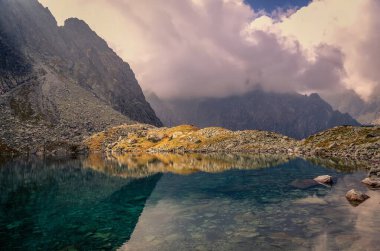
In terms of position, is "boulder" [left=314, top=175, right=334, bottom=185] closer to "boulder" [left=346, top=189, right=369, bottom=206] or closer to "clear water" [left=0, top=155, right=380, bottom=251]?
"clear water" [left=0, top=155, right=380, bottom=251]

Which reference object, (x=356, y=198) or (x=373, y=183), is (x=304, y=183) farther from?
(x=356, y=198)

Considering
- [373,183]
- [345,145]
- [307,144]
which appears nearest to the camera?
[373,183]

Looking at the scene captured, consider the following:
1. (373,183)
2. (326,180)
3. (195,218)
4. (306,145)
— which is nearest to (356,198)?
(373,183)

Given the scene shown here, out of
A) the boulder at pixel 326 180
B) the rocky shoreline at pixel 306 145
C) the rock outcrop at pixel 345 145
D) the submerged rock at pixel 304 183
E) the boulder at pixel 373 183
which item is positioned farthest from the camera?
the rocky shoreline at pixel 306 145

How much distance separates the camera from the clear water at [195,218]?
26.4 meters

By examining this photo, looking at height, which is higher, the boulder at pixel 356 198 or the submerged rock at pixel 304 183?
the submerged rock at pixel 304 183

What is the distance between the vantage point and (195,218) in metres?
34.8

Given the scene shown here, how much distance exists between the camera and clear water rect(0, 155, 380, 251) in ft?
86.7

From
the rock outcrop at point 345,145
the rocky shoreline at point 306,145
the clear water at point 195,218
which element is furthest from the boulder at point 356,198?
the rock outcrop at point 345,145

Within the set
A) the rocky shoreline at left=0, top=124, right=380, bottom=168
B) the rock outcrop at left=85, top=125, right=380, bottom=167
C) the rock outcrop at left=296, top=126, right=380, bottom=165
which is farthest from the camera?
the rock outcrop at left=85, top=125, right=380, bottom=167

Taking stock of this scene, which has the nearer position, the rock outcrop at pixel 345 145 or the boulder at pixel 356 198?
the boulder at pixel 356 198

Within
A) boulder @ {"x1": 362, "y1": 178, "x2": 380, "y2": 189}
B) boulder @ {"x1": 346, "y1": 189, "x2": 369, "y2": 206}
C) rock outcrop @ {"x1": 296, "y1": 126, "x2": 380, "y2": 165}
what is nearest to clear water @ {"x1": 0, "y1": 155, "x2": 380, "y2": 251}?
boulder @ {"x1": 346, "y1": 189, "x2": 369, "y2": 206}

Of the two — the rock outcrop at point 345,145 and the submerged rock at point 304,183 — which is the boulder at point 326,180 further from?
the rock outcrop at point 345,145

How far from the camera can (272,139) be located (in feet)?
571
